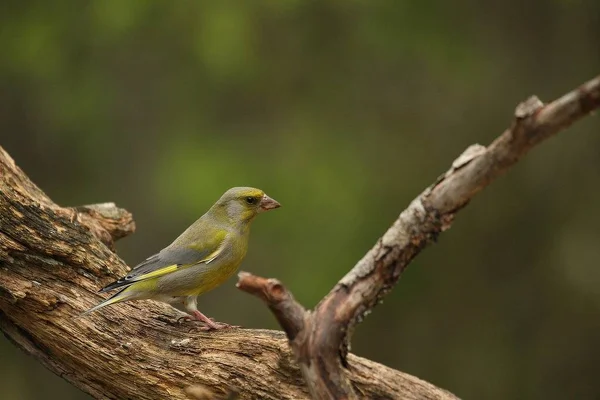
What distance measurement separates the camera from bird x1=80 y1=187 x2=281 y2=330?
5453 mm

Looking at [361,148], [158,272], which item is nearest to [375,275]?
[158,272]

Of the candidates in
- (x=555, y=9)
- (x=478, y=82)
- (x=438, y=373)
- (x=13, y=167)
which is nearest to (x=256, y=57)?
(x=478, y=82)

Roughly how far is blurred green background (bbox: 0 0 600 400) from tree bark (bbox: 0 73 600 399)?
3814 millimetres

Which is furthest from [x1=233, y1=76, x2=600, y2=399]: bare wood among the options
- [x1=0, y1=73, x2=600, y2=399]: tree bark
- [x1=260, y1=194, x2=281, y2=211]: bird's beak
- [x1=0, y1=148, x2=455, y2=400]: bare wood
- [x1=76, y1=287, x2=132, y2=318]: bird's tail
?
[x1=260, y1=194, x2=281, y2=211]: bird's beak

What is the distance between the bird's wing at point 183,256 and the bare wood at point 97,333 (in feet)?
0.92

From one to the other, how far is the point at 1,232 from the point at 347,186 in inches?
191

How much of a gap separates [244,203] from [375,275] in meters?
1.97

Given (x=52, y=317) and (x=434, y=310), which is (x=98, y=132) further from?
(x=52, y=317)

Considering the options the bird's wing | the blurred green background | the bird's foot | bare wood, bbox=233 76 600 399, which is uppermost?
the blurred green background

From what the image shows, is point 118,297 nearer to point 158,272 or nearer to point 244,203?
point 158,272

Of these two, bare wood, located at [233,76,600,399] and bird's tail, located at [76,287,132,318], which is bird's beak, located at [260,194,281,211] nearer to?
bird's tail, located at [76,287,132,318]

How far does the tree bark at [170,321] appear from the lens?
4.12 m

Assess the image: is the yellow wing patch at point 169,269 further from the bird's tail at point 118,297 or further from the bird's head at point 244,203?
the bird's head at point 244,203

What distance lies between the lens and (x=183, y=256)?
570cm
